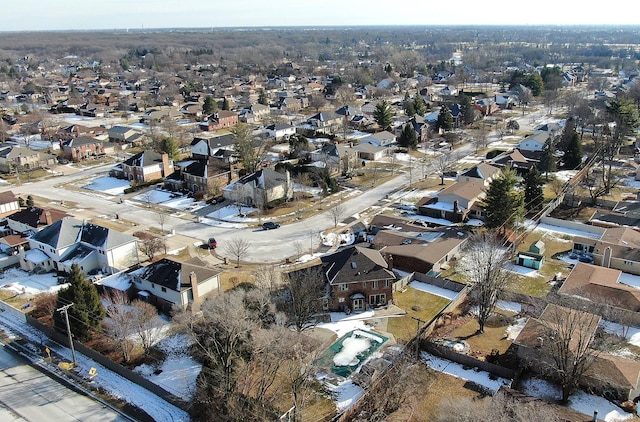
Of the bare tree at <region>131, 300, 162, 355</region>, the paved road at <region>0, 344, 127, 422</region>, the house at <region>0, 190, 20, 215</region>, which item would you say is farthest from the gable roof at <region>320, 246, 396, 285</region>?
the house at <region>0, 190, 20, 215</region>

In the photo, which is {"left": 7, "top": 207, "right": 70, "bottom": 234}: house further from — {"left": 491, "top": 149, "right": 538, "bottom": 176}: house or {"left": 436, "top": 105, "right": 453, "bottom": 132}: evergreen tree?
{"left": 436, "top": 105, "right": 453, "bottom": 132}: evergreen tree

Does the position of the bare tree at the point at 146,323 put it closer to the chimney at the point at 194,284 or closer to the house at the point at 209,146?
the chimney at the point at 194,284

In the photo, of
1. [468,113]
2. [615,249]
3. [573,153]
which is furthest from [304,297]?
[468,113]

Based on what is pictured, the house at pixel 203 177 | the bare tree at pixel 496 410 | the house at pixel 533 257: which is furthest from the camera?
the house at pixel 203 177

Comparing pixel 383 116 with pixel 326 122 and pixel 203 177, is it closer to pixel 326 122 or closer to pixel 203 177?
pixel 326 122

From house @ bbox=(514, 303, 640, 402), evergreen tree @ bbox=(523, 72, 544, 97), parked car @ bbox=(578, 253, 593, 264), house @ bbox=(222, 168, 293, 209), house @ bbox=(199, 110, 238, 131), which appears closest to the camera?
house @ bbox=(514, 303, 640, 402)

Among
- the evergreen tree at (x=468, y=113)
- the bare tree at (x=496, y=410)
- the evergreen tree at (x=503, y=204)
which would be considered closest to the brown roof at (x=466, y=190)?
the evergreen tree at (x=503, y=204)
